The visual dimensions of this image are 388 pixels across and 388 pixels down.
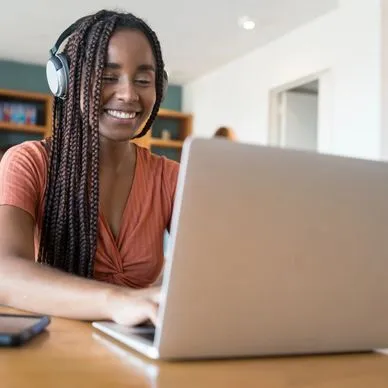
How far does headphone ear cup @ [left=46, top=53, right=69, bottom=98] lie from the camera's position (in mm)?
1291

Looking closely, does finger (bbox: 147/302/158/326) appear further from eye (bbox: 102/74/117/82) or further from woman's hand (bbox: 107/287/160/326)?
eye (bbox: 102/74/117/82)

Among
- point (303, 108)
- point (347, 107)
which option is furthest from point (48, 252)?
point (303, 108)

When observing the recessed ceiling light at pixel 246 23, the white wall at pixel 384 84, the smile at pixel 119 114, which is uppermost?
the recessed ceiling light at pixel 246 23

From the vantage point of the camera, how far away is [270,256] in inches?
26.7

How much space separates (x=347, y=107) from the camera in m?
4.21

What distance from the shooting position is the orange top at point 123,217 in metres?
1.20

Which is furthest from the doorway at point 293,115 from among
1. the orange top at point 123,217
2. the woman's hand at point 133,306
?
the woman's hand at point 133,306

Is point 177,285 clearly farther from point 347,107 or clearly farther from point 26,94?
point 26,94

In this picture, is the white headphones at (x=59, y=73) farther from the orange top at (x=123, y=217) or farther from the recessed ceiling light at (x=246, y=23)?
the recessed ceiling light at (x=246, y=23)

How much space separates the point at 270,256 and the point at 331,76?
3935mm

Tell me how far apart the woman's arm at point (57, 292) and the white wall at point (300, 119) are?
14.2 feet

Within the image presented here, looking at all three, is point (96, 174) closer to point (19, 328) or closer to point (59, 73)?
point (59, 73)

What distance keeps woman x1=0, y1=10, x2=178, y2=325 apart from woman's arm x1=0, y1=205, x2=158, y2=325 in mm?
65

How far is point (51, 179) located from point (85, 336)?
20.2 inches
